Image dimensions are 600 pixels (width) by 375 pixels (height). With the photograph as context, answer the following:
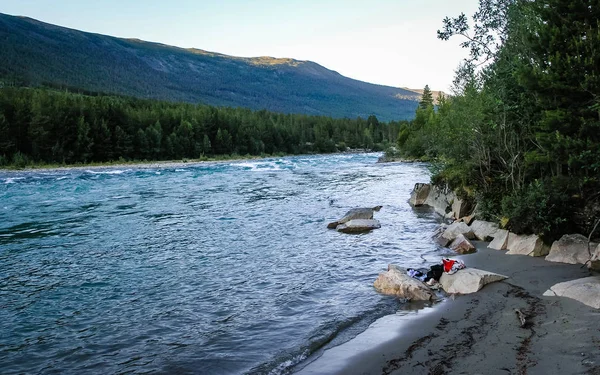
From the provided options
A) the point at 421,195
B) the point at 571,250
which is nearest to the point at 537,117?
the point at 571,250

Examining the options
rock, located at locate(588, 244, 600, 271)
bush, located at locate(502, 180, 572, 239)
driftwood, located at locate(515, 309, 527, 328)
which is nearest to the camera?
driftwood, located at locate(515, 309, 527, 328)

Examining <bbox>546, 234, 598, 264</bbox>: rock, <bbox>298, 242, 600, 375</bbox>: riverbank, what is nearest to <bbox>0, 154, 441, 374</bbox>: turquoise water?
<bbox>298, 242, 600, 375</bbox>: riverbank

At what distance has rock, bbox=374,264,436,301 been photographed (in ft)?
33.8

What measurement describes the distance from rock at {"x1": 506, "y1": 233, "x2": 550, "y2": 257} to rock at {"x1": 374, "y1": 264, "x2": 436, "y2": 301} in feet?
14.6

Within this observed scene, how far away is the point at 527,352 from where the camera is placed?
6.75 metres

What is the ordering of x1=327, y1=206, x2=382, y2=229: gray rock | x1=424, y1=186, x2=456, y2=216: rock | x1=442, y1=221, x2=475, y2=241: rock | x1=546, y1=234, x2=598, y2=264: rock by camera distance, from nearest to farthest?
x1=546, y1=234, x2=598, y2=264: rock → x1=442, y1=221, x2=475, y2=241: rock → x1=327, y1=206, x2=382, y2=229: gray rock → x1=424, y1=186, x2=456, y2=216: rock

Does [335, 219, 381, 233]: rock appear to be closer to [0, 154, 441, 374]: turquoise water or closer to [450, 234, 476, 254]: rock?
[0, 154, 441, 374]: turquoise water

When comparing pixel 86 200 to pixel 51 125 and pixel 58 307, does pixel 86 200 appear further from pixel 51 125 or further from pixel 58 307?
pixel 51 125

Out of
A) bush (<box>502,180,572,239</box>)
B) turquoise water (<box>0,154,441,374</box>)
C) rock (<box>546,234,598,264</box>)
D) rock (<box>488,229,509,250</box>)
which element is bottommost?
turquoise water (<box>0,154,441,374</box>)

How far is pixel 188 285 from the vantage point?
470 inches

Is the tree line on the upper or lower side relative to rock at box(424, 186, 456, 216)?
upper

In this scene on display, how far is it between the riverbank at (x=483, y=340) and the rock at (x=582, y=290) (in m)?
0.20

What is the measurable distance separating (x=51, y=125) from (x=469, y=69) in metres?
75.4

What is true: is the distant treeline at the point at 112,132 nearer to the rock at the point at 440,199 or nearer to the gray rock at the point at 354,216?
the gray rock at the point at 354,216
